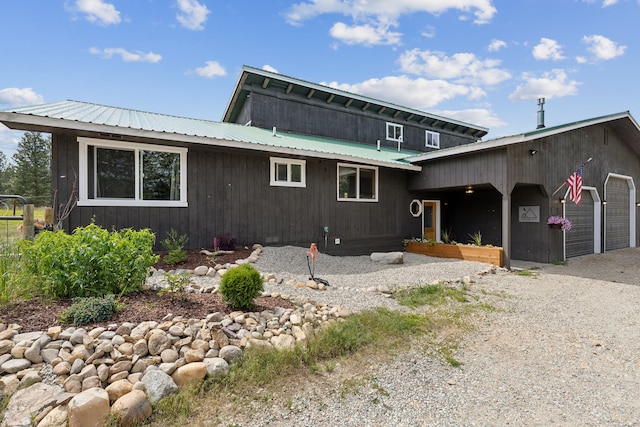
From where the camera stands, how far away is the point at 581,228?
10867mm

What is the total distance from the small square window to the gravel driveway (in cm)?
1169

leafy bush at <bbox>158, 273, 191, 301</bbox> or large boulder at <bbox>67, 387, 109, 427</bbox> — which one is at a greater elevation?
leafy bush at <bbox>158, 273, 191, 301</bbox>

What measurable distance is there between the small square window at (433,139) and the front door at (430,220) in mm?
5032

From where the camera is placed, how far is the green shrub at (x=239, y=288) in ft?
11.7

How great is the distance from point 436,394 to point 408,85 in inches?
1016

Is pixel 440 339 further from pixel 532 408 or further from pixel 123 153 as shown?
pixel 123 153

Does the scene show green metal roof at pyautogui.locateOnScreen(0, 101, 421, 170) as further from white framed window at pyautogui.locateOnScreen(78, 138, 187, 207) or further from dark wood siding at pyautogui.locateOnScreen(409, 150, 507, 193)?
dark wood siding at pyautogui.locateOnScreen(409, 150, 507, 193)

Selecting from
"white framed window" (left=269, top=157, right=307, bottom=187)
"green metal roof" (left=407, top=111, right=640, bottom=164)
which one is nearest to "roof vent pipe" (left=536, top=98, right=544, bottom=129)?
"green metal roof" (left=407, top=111, right=640, bottom=164)

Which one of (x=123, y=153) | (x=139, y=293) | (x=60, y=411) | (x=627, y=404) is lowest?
(x=627, y=404)

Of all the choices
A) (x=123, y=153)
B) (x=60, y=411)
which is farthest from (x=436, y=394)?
(x=123, y=153)

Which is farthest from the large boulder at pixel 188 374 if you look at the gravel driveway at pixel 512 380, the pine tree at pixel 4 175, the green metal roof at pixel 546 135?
the pine tree at pixel 4 175

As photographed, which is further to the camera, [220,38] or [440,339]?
[220,38]

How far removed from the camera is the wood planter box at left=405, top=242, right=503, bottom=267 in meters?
8.42

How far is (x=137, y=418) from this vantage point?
6.99ft
